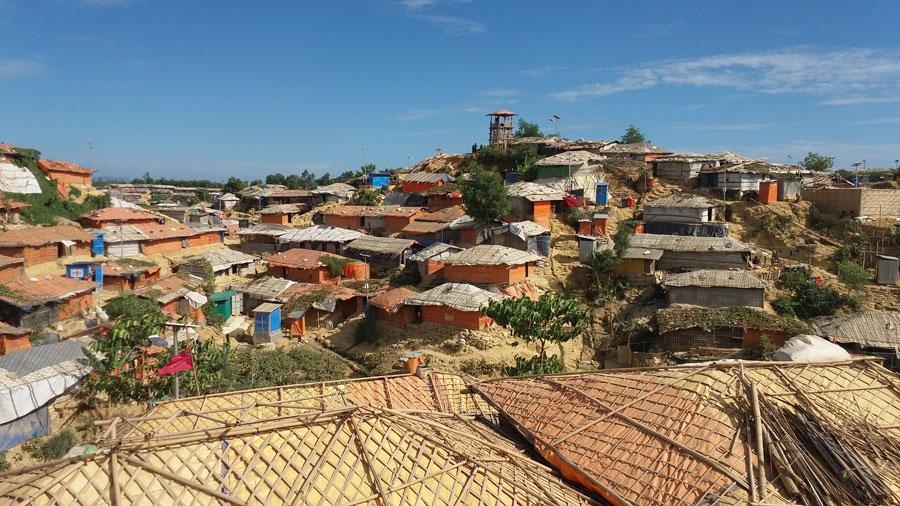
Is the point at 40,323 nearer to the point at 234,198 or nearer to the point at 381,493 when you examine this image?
the point at 381,493

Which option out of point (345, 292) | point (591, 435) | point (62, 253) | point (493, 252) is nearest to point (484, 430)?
point (591, 435)

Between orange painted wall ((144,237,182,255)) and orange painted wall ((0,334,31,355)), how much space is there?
42.2 ft

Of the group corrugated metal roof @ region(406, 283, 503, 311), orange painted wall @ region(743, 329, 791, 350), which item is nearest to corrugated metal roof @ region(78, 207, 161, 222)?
corrugated metal roof @ region(406, 283, 503, 311)

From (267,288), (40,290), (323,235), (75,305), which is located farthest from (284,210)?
(40,290)

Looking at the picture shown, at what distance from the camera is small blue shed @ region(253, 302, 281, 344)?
831 inches

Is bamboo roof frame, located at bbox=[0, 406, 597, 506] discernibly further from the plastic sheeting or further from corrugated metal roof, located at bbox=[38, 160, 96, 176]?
corrugated metal roof, located at bbox=[38, 160, 96, 176]

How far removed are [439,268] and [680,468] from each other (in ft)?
61.0

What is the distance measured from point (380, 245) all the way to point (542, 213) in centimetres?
834

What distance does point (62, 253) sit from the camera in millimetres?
25703

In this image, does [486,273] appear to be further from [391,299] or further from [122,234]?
[122,234]

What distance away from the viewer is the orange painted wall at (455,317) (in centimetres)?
1933

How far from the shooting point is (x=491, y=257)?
2175 centimetres

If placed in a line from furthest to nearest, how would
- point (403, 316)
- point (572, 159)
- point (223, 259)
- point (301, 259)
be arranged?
point (572, 159), point (223, 259), point (301, 259), point (403, 316)

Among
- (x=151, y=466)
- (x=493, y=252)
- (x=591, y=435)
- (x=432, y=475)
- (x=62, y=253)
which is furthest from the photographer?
(x=62, y=253)
